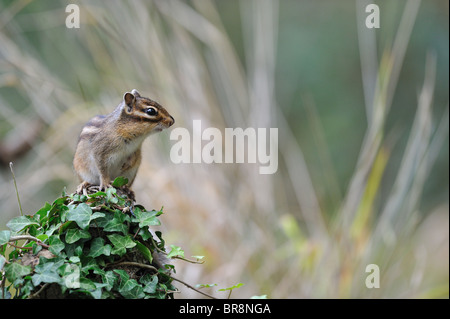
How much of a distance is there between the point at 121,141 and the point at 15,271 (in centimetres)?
95

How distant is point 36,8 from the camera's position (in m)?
5.53

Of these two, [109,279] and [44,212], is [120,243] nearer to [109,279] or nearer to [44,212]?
[109,279]

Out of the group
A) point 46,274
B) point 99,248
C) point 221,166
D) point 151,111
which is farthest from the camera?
point 221,166

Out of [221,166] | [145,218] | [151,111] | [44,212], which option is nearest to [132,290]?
[145,218]

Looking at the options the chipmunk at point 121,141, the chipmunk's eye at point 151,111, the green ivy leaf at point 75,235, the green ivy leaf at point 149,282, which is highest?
the chipmunk's eye at point 151,111

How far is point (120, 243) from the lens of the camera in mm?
1503

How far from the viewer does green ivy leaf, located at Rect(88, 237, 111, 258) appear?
1480 mm

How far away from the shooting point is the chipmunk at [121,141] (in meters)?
2.22

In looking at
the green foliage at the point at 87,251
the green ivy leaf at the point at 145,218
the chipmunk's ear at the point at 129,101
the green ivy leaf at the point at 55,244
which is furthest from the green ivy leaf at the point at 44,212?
the chipmunk's ear at the point at 129,101

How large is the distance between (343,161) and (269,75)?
2729mm

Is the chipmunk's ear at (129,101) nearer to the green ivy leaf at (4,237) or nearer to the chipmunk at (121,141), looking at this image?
the chipmunk at (121,141)

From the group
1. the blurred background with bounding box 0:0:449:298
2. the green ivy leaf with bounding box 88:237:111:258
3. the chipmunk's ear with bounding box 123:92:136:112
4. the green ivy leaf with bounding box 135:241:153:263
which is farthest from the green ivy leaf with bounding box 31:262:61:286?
the blurred background with bounding box 0:0:449:298

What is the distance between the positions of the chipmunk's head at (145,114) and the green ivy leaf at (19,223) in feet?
2.52

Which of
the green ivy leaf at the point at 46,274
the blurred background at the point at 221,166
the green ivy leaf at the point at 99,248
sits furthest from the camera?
the blurred background at the point at 221,166
